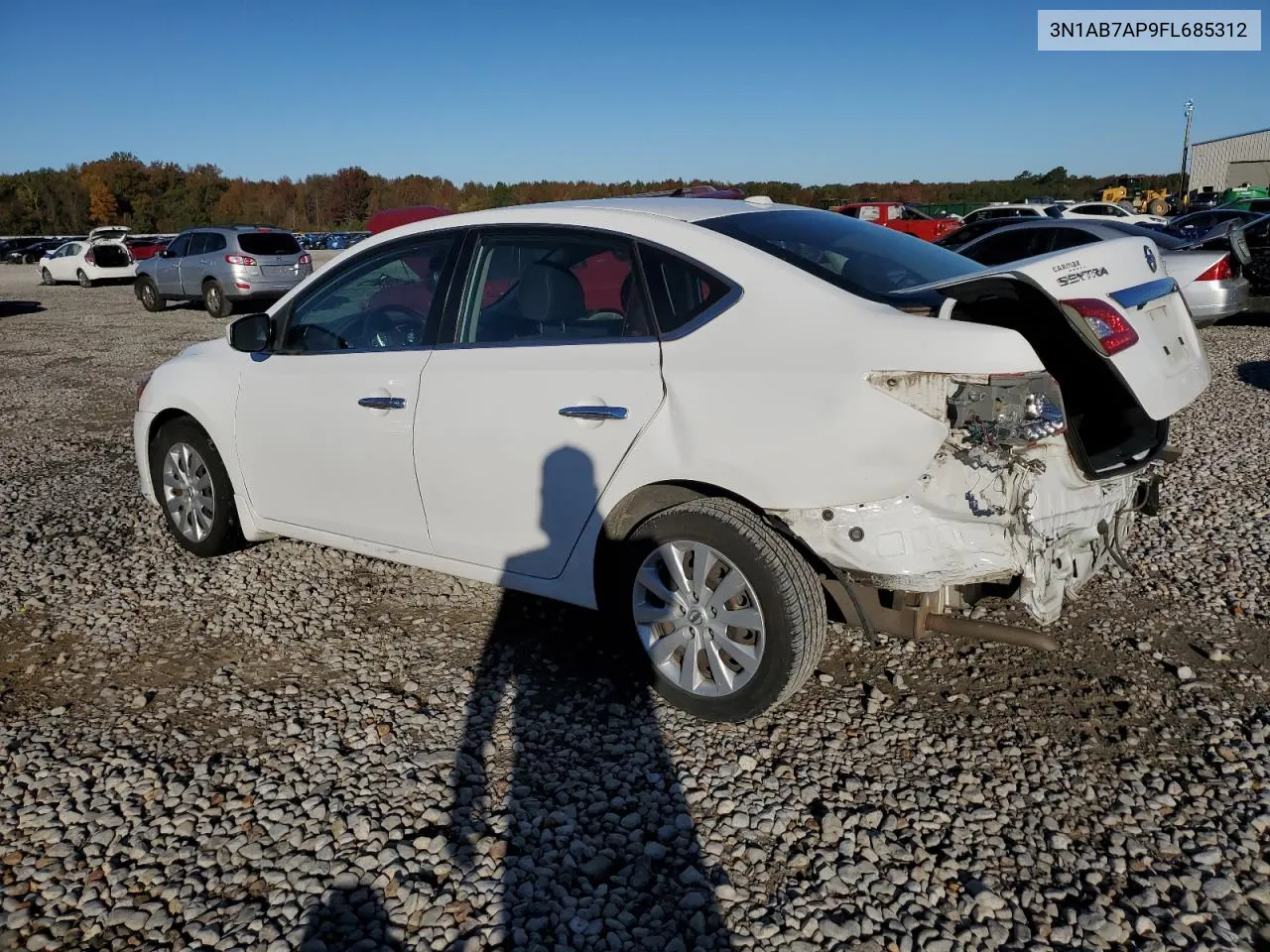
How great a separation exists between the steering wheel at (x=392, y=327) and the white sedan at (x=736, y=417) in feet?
0.07

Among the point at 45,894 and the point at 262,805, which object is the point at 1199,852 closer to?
the point at 262,805

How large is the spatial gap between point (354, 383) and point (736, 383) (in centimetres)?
180

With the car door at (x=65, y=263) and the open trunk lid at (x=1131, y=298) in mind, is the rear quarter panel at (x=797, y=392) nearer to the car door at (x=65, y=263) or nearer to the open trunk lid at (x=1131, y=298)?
the open trunk lid at (x=1131, y=298)

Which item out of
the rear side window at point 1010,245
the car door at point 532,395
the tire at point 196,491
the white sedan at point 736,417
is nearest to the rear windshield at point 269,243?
the rear side window at point 1010,245

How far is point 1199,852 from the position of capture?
8.86 ft

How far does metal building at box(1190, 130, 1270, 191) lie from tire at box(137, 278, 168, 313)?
5439cm

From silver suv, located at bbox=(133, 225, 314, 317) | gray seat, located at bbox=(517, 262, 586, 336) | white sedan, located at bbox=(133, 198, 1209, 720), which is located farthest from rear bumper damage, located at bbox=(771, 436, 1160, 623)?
silver suv, located at bbox=(133, 225, 314, 317)

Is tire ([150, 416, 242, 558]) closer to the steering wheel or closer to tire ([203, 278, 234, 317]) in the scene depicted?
the steering wheel

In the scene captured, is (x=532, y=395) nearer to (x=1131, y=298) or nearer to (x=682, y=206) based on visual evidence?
(x=682, y=206)

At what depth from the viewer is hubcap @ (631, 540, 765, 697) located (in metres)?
3.25

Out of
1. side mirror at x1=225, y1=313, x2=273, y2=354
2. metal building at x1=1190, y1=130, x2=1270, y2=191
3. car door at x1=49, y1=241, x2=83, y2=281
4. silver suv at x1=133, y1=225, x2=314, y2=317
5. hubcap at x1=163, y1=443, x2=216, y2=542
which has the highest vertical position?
metal building at x1=1190, y1=130, x2=1270, y2=191

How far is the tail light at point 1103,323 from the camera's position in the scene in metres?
3.11

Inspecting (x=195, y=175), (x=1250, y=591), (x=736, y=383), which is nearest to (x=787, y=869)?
(x=736, y=383)

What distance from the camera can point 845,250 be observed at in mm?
3670
